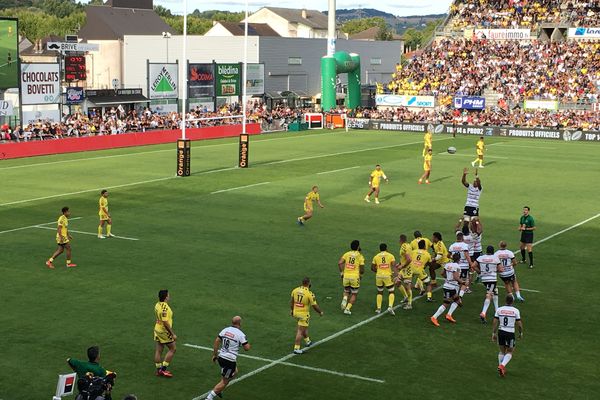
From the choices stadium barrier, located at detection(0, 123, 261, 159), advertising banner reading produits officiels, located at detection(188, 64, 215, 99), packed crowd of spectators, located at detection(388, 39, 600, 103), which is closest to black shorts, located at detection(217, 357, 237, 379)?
stadium barrier, located at detection(0, 123, 261, 159)

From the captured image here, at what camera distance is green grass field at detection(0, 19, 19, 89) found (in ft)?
178

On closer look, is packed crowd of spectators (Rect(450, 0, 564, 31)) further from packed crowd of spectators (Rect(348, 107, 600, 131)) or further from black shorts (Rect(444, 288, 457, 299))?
black shorts (Rect(444, 288, 457, 299))

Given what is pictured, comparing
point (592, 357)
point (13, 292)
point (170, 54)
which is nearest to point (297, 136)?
point (170, 54)

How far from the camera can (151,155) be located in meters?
56.3

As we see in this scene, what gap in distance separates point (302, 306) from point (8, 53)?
4233 cm

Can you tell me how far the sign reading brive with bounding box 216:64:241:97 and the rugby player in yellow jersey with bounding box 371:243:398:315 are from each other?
5876 centimetres

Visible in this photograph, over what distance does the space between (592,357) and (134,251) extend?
590 inches

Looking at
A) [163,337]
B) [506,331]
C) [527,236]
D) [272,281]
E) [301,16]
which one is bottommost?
[272,281]

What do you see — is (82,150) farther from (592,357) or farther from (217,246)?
(592,357)

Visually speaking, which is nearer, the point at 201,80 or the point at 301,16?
the point at 201,80

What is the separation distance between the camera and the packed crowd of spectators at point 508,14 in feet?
303

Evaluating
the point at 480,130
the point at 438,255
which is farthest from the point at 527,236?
the point at 480,130

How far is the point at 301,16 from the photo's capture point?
165 meters

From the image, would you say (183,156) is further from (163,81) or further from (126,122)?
(163,81)
